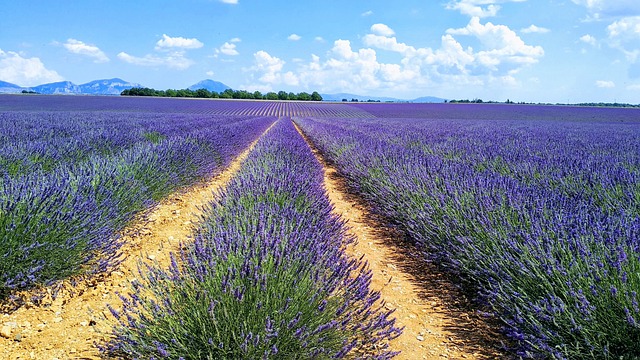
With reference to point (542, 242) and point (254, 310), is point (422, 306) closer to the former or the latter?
point (542, 242)

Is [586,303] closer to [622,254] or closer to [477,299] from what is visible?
[622,254]

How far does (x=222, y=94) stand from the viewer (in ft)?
210

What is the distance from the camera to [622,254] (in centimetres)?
168

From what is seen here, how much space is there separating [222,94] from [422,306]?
6590 cm

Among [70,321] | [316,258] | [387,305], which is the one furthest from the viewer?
[387,305]

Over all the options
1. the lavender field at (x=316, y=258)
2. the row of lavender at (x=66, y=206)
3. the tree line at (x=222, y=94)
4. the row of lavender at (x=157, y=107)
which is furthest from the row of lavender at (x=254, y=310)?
the tree line at (x=222, y=94)

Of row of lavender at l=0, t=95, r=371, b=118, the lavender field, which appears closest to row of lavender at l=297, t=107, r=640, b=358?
the lavender field

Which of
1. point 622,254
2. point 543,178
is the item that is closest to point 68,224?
point 622,254

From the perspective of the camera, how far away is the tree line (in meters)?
57.6

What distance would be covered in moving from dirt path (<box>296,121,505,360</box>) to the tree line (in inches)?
2418

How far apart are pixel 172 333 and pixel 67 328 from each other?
0.98m

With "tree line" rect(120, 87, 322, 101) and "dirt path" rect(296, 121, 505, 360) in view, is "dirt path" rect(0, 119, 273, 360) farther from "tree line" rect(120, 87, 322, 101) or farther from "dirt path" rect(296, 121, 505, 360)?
"tree line" rect(120, 87, 322, 101)

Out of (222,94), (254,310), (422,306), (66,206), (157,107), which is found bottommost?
(422,306)

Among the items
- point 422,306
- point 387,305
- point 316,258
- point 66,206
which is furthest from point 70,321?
point 422,306
